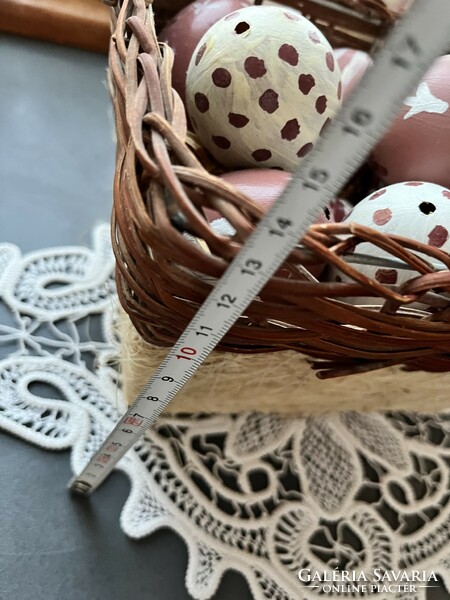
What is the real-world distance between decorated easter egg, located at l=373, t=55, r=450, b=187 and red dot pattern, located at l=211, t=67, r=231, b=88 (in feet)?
0.56

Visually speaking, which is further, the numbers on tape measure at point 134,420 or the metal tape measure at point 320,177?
the numbers on tape measure at point 134,420

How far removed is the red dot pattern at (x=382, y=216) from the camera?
51cm

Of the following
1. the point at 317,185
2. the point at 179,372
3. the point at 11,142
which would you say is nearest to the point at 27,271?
the point at 11,142

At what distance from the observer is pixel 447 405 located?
64 cm

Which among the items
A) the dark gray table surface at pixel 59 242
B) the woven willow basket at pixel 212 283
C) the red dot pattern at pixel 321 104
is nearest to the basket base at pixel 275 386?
the woven willow basket at pixel 212 283

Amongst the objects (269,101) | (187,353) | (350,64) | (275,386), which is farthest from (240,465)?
(350,64)

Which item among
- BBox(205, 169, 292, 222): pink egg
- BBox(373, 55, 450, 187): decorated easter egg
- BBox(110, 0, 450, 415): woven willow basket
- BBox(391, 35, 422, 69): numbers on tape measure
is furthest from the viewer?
BBox(373, 55, 450, 187): decorated easter egg

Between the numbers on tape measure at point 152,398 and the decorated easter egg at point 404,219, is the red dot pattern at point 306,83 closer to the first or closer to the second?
the decorated easter egg at point 404,219

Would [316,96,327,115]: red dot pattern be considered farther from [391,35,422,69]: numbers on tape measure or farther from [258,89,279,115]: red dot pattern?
[391,35,422,69]: numbers on tape measure

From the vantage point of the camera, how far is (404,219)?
0.50 metres

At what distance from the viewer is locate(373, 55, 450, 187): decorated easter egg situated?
59 centimetres

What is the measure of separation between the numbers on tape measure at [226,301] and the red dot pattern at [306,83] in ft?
0.81

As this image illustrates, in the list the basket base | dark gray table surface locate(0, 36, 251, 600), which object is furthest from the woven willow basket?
dark gray table surface locate(0, 36, 251, 600)

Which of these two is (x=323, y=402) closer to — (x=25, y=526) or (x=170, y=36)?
(x=25, y=526)
